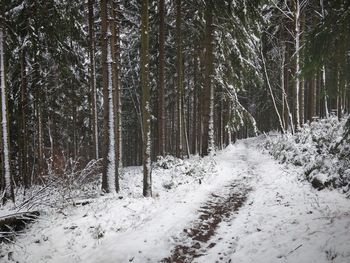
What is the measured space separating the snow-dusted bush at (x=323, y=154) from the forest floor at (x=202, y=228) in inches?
18.0

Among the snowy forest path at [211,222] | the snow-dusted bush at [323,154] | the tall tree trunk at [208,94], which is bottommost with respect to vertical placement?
the snowy forest path at [211,222]

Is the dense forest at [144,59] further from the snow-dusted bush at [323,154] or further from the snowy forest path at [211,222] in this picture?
the snowy forest path at [211,222]

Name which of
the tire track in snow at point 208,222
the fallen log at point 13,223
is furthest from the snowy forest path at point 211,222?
the fallen log at point 13,223

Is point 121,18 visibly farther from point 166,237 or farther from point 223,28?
point 166,237

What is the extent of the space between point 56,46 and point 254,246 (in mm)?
10385

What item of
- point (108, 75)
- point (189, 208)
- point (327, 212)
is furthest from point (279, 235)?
point (108, 75)

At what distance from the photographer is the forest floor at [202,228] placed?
5.55 m

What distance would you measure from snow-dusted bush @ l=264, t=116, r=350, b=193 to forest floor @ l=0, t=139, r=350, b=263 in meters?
0.46

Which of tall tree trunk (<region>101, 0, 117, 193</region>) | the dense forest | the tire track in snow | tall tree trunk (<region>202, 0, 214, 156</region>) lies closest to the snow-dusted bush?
the dense forest

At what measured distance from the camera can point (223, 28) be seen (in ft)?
52.6

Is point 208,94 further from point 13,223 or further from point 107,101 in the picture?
point 13,223

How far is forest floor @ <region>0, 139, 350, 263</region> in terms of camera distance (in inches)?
218

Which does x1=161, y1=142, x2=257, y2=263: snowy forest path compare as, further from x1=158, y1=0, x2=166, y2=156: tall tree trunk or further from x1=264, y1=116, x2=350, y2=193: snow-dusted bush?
x1=158, y1=0, x2=166, y2=156: tall tree trunk

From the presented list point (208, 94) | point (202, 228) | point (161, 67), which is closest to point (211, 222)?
point (202, 228)
